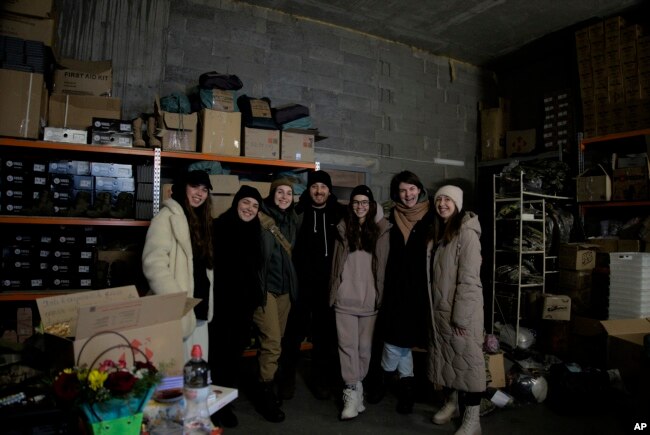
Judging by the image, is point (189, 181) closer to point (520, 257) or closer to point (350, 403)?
point (350, 403)

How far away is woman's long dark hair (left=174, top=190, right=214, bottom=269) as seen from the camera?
238 cm

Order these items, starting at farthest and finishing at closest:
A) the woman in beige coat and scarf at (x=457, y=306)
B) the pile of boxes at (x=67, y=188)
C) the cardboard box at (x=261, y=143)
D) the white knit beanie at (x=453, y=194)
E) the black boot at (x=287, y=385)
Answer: the cardboard box at (x=261, y=143)
the black boot at (x=287, y=385)
the pile of boxes at (x=67, y=188)
the white knit beanie at (x=453, y=194)
the woman in beige coat and scarf at (x=457, y=306)

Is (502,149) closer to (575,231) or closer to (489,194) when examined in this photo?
(489,194)

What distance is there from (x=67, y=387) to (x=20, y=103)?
2.35 m

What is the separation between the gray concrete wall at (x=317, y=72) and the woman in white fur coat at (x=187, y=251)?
1633mm

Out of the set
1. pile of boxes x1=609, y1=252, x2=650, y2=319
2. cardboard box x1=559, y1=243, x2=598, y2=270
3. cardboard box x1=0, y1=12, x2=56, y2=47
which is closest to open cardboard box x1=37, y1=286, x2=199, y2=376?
cardboard box x1=0, y1=12, x2=56, y2=47

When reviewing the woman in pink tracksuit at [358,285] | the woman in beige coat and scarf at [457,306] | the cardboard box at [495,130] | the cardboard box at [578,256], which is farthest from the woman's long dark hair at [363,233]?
the cardboard box at [495,130]

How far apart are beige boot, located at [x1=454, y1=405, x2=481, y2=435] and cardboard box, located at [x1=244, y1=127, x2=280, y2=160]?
2333 millimetres

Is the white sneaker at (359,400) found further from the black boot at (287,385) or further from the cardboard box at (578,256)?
the cardboard box at (578,256)

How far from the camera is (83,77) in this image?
3.13m

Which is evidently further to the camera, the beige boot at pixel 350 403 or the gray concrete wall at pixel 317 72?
the gray concrete wall at pixel 317 72

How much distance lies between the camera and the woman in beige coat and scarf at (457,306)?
7.80 ft

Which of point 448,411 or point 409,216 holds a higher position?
point 409,216

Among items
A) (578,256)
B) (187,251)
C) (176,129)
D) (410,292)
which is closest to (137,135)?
(176,129)
